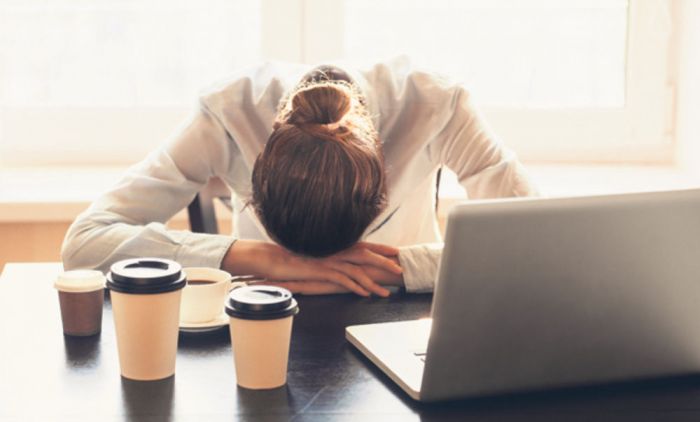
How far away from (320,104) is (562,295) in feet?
1.91

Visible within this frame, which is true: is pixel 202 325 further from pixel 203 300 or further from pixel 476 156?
pixel 476 156

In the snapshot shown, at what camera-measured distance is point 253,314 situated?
111 centimetres

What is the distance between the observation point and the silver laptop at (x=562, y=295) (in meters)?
1.01

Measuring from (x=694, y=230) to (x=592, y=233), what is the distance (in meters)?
0.12

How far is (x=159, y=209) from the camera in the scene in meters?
1.83

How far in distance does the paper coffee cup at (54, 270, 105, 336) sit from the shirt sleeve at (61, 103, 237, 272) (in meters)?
0.29

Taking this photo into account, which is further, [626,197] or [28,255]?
[28,255]

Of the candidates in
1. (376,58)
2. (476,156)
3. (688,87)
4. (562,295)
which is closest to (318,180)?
(562,295)

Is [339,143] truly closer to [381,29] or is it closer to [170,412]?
[170,412]

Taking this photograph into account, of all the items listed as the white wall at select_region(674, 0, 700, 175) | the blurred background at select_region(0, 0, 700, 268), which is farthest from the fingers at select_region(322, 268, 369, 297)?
the white wall at select_region(674, 0, 700, 175)

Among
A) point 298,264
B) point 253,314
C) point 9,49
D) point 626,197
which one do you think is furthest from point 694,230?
point 9,49

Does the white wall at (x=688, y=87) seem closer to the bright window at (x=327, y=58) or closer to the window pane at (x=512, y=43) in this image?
the bright window at (x=327, y=58)

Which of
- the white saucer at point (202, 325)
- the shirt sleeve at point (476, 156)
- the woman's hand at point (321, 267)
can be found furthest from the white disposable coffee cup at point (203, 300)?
the shirt sleeve at point (476, 156)

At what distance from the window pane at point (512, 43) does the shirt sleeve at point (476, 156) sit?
33.7 inches
